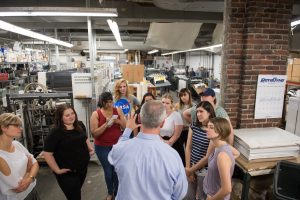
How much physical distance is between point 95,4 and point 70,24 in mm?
2602

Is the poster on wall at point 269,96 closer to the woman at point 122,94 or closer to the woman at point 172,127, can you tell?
the woman at point 172,127

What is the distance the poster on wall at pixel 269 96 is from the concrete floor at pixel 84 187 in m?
2.66

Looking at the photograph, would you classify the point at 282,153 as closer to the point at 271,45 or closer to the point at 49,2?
the point at 271,45

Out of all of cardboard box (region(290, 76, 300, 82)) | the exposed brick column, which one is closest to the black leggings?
the exposed brick column

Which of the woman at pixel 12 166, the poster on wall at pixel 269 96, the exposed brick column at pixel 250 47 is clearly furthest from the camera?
the poster on wall at pixel 269 96

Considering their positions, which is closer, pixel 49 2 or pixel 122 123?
pixel 122 123

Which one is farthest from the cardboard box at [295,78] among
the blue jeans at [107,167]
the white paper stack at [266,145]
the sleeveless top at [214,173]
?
the blue jeans at [107,167]

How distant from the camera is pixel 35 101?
455 centimetres

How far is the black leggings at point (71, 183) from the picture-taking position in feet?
8.16

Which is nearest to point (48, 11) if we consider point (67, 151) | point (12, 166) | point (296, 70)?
point (67, 151)

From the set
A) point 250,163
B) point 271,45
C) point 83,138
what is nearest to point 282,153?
point 250,163

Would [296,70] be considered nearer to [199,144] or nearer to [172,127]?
[172,127]

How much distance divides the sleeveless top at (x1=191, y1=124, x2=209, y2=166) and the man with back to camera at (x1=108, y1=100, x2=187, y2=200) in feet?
3.50

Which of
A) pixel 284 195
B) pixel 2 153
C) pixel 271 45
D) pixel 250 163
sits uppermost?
pixel 271 45
